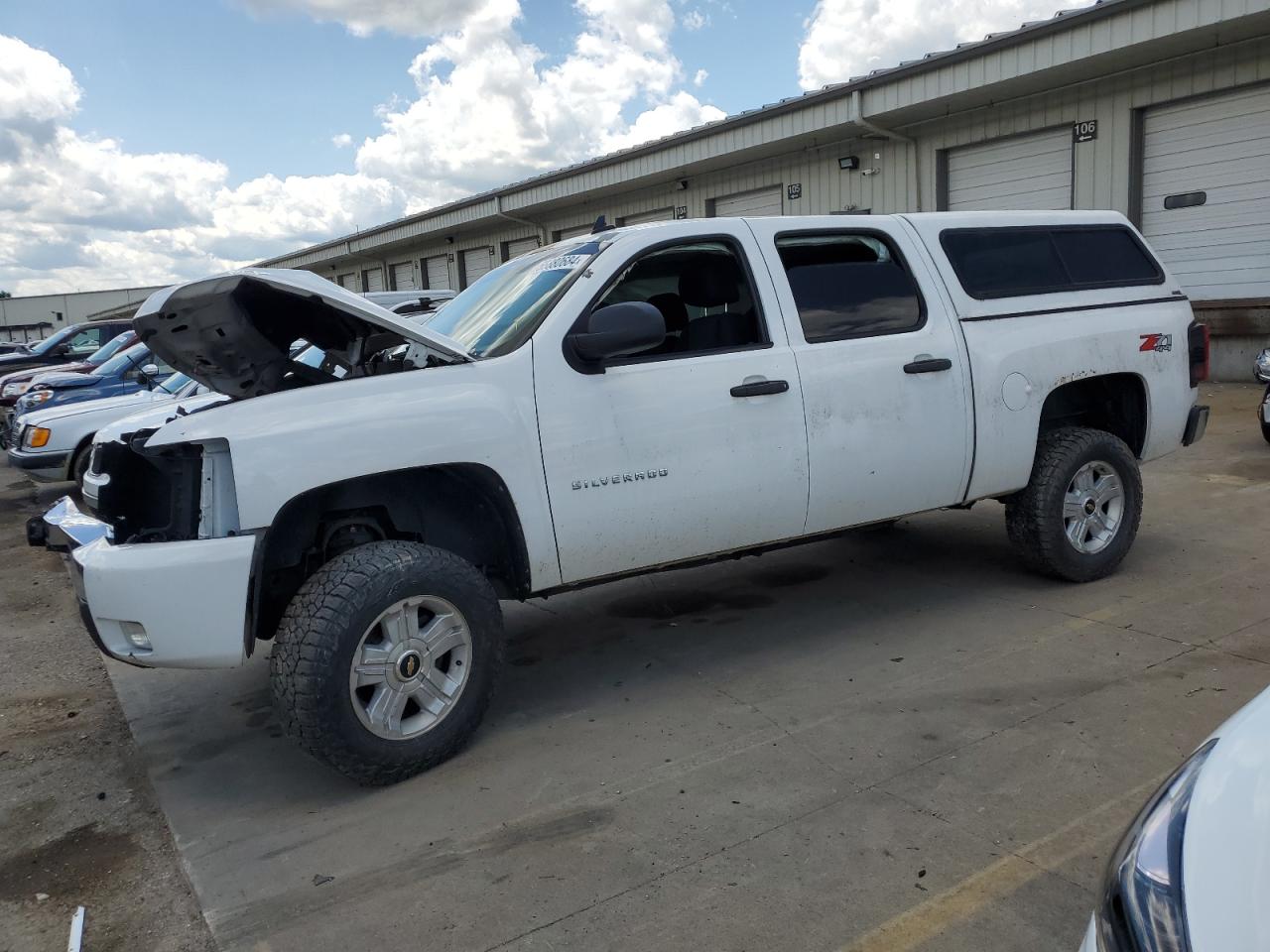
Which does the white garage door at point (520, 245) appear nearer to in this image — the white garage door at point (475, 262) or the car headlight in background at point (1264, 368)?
the white garage door at point (475, 262)

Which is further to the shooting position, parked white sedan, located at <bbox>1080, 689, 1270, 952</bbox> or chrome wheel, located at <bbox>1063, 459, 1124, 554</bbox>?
chrome wheel, located at <bbox>1063, 459, 1124, 554</bbox>

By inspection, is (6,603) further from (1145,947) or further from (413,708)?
(1145,947)

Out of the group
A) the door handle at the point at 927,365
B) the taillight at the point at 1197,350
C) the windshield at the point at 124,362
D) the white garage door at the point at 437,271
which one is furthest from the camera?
the white garage door at the point at 437,271

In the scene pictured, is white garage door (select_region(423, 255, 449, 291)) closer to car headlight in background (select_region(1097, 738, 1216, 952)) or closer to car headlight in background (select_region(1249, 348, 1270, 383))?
car headlight in background (select_region(1249, 348, 1270, 383))

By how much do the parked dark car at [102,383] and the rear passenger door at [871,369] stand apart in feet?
27.6

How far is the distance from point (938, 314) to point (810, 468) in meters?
1.14

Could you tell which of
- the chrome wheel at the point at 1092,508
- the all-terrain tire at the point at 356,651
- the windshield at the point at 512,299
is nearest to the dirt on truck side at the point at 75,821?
the all-terrain tire at the point at 356,651

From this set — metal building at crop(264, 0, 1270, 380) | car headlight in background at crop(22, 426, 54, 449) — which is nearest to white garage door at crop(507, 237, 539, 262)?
metal building at crop(264, 0, 1270, 380)

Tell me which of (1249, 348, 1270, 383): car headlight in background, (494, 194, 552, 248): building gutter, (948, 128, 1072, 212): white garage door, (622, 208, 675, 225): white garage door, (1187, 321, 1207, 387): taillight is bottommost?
(1249, 348, 1270, 383): car headlight in background

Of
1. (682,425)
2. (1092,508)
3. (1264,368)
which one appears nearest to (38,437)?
(682,425)

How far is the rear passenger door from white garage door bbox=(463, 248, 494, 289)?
22582 millimetres

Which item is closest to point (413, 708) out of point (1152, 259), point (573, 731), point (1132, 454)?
point (573, 731)

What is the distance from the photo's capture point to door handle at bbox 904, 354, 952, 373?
14.9ft

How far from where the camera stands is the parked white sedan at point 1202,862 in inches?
50.9
